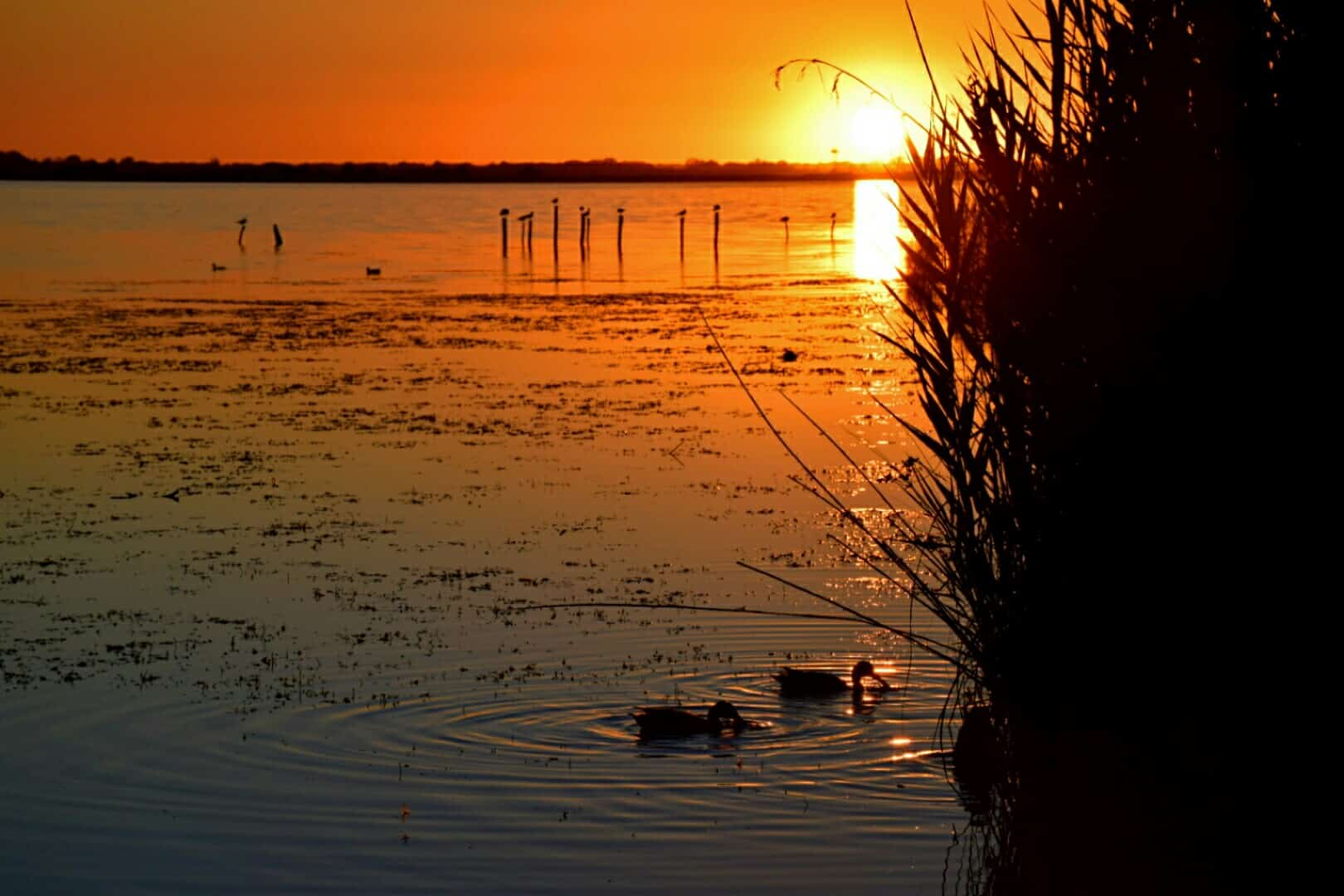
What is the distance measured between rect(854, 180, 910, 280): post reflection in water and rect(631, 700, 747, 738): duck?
3323mm

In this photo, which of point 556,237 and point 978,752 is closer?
point 978,752

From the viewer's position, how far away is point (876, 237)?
9319 centimetres

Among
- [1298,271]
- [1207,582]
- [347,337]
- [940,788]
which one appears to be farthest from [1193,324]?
[347,337]

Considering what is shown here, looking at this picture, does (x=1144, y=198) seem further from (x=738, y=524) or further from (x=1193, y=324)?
(x=738, y=524)

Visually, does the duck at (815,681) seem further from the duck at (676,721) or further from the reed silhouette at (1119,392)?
the reed silhouette at (1119,392)

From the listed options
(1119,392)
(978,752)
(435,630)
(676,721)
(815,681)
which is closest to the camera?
(1119,392)

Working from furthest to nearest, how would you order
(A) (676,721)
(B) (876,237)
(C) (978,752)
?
1. (B) (876,237)
2. (A) (676,721)
3. (C) (978,752)

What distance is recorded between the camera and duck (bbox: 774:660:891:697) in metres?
10.4

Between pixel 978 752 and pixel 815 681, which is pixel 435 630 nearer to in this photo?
pixel 815 681

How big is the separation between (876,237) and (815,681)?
278 feet

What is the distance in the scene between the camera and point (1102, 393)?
284 inches

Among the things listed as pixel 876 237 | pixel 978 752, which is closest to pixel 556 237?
pixel 876 237

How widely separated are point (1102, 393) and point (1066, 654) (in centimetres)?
119

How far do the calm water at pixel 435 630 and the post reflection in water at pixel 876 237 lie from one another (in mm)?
3061
